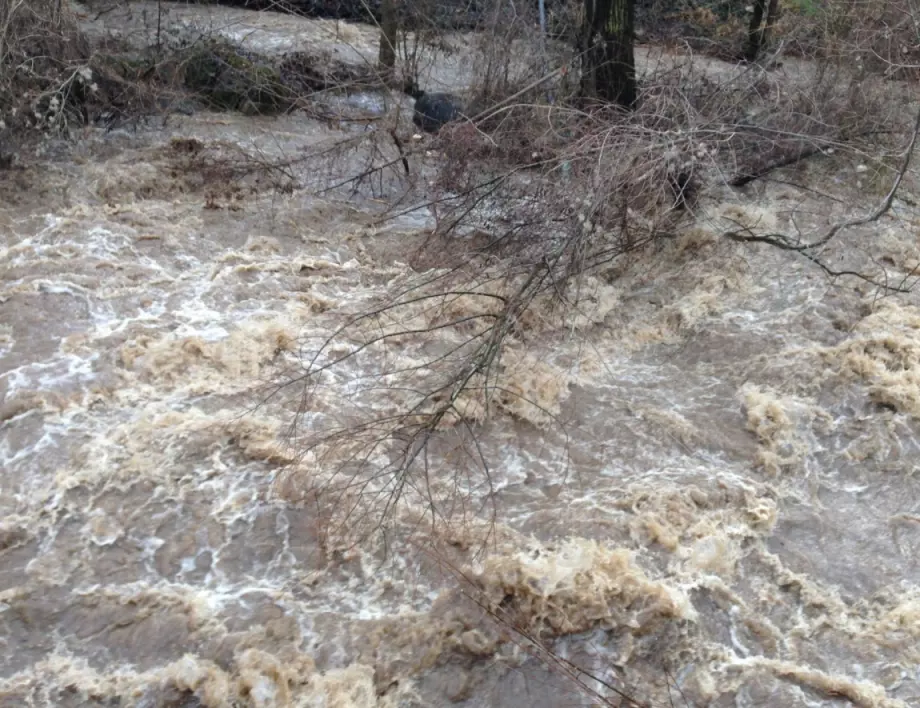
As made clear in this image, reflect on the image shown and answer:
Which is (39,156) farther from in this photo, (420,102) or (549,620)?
(549,620)

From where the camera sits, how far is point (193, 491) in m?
5.22

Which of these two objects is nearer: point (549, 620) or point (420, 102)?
point (549, 620)

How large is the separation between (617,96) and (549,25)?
5.66 ft

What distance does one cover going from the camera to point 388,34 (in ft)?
33.2

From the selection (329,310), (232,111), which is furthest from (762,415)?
(232,111)

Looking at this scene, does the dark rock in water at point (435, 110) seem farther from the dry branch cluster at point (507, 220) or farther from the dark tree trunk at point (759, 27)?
the dark tree trunk at point (759, 27)

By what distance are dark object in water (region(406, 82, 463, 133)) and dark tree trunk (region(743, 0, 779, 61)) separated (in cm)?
356

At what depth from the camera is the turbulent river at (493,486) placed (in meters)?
4.30

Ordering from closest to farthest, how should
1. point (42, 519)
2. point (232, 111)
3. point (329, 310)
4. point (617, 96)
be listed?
point (42, 519) < point (329, 310) < point (617, 96) < point (232, 111)

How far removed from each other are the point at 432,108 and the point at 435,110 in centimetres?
5

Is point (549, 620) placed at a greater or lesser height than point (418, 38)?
lesser

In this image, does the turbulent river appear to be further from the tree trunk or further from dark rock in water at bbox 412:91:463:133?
the tree trunk

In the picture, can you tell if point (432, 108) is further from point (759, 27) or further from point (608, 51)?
point (759, 27)

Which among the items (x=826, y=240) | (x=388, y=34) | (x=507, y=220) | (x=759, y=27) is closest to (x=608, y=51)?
(x=507, y=220)
